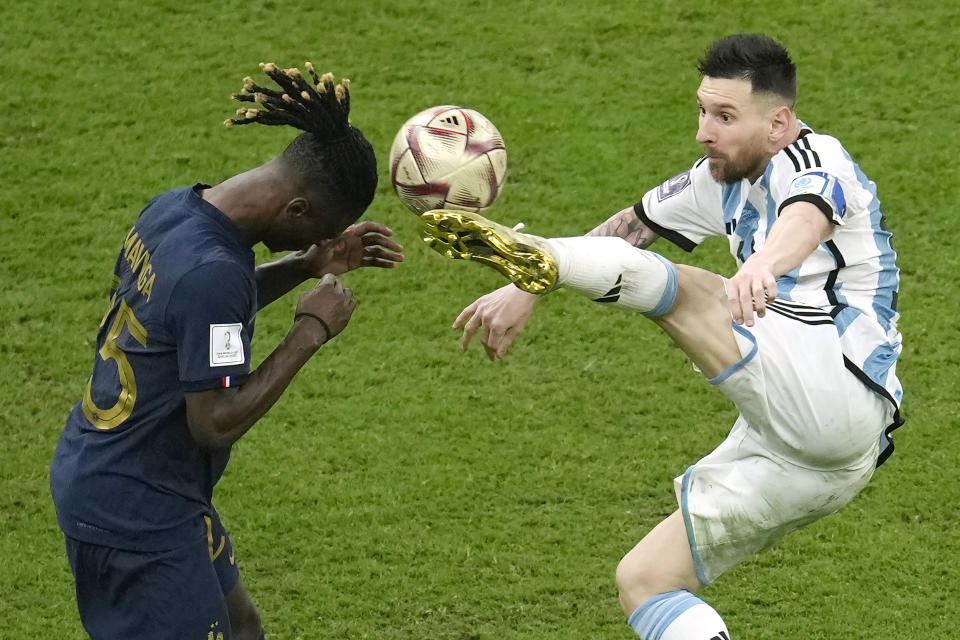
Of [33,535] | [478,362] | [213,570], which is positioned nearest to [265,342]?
[478,362]

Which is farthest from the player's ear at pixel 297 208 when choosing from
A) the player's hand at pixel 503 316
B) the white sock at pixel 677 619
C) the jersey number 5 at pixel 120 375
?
the white sock at pixel 677 619

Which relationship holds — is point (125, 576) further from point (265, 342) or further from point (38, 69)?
point (38, 69)

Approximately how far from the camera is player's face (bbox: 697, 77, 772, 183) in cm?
424

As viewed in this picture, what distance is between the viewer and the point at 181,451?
3.88m

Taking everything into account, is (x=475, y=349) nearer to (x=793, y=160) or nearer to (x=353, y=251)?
(x=353, y=251)

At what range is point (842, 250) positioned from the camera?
4195mm

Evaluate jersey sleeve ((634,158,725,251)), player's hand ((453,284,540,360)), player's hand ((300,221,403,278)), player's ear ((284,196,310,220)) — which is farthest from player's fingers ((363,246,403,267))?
jersey sleeve ((634,158,725,251))

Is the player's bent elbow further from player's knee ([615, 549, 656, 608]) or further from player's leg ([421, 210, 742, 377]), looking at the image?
player's knee ([615, 549, 656, 608])

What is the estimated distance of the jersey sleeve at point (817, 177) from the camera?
397cm

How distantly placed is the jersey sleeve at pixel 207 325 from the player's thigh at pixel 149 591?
539 mm

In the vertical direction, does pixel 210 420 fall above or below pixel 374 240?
below

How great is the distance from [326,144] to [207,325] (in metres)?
0.60

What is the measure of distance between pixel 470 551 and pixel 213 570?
170cm

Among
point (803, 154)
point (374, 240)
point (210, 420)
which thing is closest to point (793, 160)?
point (803, 154)
